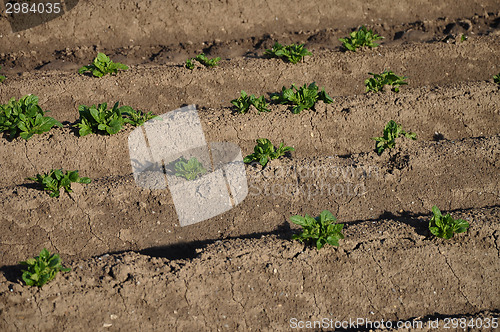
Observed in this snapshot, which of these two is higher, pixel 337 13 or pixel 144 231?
pixel 337 13

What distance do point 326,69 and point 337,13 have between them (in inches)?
79.8

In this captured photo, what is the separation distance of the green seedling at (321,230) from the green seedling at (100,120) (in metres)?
2.45

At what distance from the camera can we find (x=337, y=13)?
26.5 feet

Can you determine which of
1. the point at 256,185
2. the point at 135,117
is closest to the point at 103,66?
the point at 135,117

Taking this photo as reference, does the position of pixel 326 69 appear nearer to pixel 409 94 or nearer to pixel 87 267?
pixel 409 94

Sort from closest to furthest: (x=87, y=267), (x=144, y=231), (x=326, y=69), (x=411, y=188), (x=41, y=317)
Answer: (x=41, y=317) < (x=87, y=267) < (x=144, y=231) < (x=411, y=188) < (x=326, y=69)

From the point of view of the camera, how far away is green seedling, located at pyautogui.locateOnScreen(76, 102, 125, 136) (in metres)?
5.31

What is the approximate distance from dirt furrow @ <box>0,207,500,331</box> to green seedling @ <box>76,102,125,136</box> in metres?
1.75

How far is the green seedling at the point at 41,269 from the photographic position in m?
3.75

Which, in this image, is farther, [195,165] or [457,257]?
[195,165]

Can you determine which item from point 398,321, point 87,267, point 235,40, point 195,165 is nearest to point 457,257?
point 398,321

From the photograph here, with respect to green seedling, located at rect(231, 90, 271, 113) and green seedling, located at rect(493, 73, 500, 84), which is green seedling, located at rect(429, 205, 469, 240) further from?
green seedling, located at rect(493, 73, 500, 84)

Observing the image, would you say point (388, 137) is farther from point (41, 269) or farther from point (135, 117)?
point (41, 269)

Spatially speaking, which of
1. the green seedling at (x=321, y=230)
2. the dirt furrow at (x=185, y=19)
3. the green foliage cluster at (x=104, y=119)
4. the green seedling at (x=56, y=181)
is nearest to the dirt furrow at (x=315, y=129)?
the green foliage cluster at (x=104, y=119)
